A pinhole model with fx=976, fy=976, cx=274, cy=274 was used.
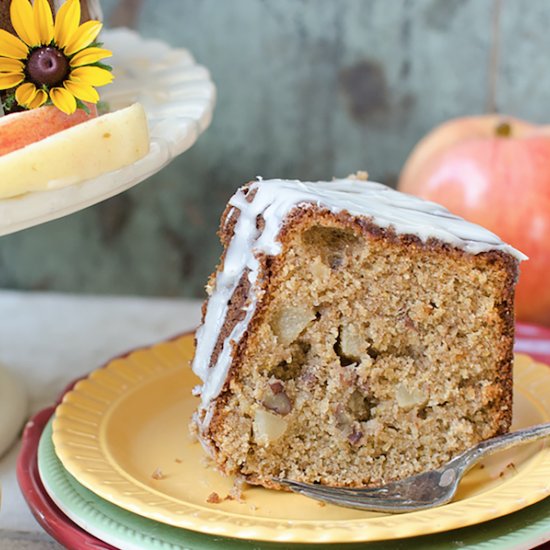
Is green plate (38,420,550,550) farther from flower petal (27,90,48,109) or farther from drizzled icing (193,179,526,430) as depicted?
flower petal (27,90,48,109)

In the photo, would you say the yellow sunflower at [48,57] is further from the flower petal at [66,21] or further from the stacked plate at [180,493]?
the stacked plate at [180,493]

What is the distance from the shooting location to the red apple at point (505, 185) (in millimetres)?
1588

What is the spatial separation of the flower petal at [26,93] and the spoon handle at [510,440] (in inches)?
23.7

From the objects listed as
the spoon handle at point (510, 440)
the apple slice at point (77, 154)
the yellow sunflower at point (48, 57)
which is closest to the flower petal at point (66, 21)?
the yellow sunflower at point (48, 57)

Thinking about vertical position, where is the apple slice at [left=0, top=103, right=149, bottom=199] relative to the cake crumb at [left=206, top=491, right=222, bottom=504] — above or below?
above

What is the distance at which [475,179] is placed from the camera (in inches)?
63.7

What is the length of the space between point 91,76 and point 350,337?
39cm

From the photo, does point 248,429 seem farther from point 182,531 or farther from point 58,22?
point 58,22

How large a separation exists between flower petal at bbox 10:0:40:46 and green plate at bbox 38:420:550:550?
0.49 m

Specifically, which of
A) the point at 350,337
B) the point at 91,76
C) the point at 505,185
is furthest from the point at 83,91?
the point at 505,185

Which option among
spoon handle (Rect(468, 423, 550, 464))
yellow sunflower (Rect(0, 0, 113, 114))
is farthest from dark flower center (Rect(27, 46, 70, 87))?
spoon handle (Rect(468, 423, 550, 464))

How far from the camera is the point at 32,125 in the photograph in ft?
3.32

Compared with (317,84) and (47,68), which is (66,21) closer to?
(47,68)

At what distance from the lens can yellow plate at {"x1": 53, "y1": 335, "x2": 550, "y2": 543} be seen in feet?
2.96
